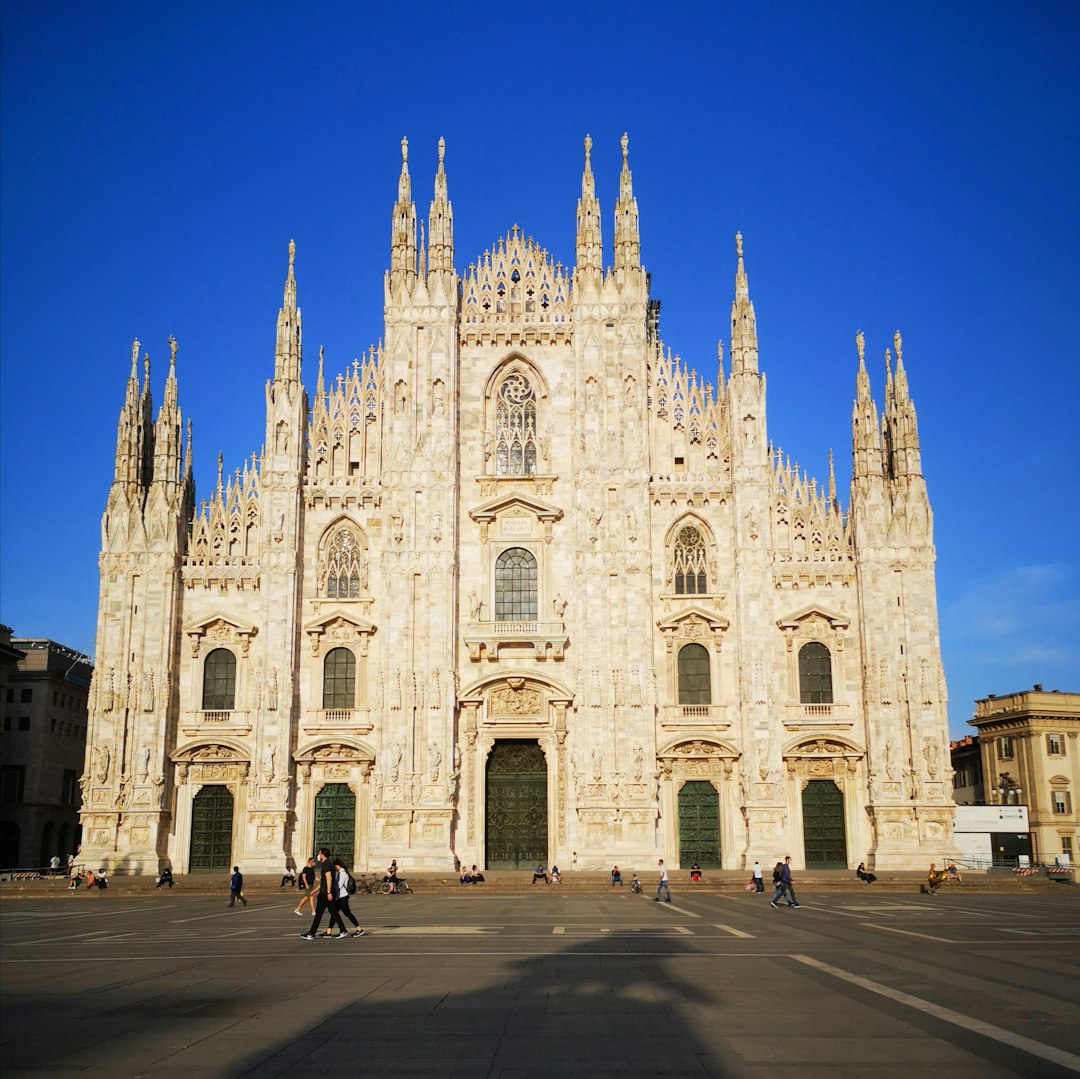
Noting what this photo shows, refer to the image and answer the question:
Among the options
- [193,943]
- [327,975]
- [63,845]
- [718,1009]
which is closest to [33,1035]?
[327,975]

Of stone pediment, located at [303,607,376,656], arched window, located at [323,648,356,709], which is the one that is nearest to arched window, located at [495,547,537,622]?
stone pediment, located at [303,607,376,656]

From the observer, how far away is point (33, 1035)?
11.7 metres

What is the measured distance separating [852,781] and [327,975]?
1251 inches

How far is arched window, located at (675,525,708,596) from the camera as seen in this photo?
151ft

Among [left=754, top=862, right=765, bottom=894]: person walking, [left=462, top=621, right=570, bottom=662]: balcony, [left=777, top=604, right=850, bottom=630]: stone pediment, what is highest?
[left=777, top=604, right=850, bottom=630]: stone pediment

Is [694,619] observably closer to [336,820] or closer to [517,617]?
[517,617]

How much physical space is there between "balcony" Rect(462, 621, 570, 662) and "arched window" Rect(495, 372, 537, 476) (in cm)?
611

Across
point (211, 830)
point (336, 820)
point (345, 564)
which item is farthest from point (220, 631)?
point (336, 820)

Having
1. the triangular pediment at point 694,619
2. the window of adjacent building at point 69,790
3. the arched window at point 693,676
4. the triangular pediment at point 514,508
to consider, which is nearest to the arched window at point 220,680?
the triangular pediment at point 514,508

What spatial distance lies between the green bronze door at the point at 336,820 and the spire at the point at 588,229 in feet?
72.4

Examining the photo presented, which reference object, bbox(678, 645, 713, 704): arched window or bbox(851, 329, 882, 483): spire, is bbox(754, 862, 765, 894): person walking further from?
bbox(851, 329, 882, 483): spire

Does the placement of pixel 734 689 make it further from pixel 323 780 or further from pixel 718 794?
pixel 323 780

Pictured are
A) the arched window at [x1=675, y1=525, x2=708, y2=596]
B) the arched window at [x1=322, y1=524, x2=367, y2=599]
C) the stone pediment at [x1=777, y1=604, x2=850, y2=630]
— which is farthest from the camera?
the arched window at [x1=322, y1=524, x2=367, y2=599]

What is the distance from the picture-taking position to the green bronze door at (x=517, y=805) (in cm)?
4441
